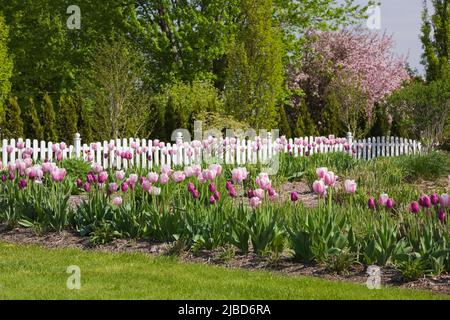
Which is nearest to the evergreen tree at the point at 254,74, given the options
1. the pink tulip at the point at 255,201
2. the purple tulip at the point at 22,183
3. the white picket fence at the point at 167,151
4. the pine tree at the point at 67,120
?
the white picket fence at the point at 167,151

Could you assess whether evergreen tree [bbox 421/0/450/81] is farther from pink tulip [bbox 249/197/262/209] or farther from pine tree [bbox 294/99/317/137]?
pink tulip [bbox 249/197/262/209]

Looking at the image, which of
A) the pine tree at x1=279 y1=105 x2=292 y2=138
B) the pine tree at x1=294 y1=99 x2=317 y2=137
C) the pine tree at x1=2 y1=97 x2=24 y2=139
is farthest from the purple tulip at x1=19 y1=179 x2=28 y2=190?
the pine tree at x1=294 y1=99 x2=317 y2=137

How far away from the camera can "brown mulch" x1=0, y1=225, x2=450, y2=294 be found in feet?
20.1

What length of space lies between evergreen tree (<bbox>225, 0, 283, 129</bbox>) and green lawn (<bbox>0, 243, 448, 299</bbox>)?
12.9 m

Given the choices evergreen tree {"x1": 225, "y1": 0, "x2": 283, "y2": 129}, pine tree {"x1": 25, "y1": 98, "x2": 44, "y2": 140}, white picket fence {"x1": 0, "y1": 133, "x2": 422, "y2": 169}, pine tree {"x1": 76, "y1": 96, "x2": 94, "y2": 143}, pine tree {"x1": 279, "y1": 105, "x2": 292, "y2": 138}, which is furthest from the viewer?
pine tree {"x1": 279, "y1": 105, "x2": 292, "y2": 138}

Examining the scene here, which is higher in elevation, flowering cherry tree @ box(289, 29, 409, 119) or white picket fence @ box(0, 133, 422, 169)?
flowering cherry tree @ box(289, 29, 409, 119)

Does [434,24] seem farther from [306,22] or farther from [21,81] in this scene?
[21,81]

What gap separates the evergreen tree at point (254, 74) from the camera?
19.7 meters

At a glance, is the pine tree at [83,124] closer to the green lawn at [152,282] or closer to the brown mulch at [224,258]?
the brown mulch at [224,258]

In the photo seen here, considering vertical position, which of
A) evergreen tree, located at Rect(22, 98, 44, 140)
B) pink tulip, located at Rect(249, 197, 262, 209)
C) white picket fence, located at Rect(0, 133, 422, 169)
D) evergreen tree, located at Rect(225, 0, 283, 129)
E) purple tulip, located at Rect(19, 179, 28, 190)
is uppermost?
evergreen tree, located at Rect(225, 0, 283, 129)

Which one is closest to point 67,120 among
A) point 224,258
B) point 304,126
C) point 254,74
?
point 254,74

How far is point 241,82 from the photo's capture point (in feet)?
64.7

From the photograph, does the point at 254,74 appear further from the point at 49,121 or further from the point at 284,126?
the point at 49,121

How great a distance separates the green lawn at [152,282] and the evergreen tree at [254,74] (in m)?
12.9
